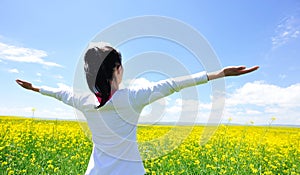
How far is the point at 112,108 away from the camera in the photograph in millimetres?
1638

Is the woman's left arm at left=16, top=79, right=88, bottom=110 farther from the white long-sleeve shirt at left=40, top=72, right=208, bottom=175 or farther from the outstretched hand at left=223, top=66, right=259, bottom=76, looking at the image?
the outstretched hand at left=223, top=66, right=259, bottom=76

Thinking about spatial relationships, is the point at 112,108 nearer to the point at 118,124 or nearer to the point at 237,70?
the point at 118,124

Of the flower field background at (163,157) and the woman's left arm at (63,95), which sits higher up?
the woman's left arm at (63,95)

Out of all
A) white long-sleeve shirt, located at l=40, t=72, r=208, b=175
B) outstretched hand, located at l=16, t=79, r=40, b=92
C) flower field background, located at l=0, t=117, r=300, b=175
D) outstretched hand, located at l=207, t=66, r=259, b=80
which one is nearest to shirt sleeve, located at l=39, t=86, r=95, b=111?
white long-sleeve shirt, located at l=40, t=72, r=208, b=175

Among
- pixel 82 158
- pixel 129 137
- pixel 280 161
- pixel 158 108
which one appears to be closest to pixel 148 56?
pixel 158 108

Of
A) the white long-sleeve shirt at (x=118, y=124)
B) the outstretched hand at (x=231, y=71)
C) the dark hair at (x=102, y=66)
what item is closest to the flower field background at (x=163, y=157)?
the white long-sleeve shirt at (x=118, y=124)

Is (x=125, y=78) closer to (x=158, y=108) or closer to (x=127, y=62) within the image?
(x=127, y=62)

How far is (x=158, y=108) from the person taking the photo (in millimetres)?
1793

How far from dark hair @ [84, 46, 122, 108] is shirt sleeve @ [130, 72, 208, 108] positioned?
6.7 inches

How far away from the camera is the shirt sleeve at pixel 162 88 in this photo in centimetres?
149

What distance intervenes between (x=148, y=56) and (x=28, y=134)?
5.01 meters

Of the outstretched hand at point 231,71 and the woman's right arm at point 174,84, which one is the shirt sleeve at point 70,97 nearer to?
the woman's right arm at point 174,84

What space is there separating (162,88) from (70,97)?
2.12 feet

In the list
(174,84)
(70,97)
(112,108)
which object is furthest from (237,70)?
(70,97)
